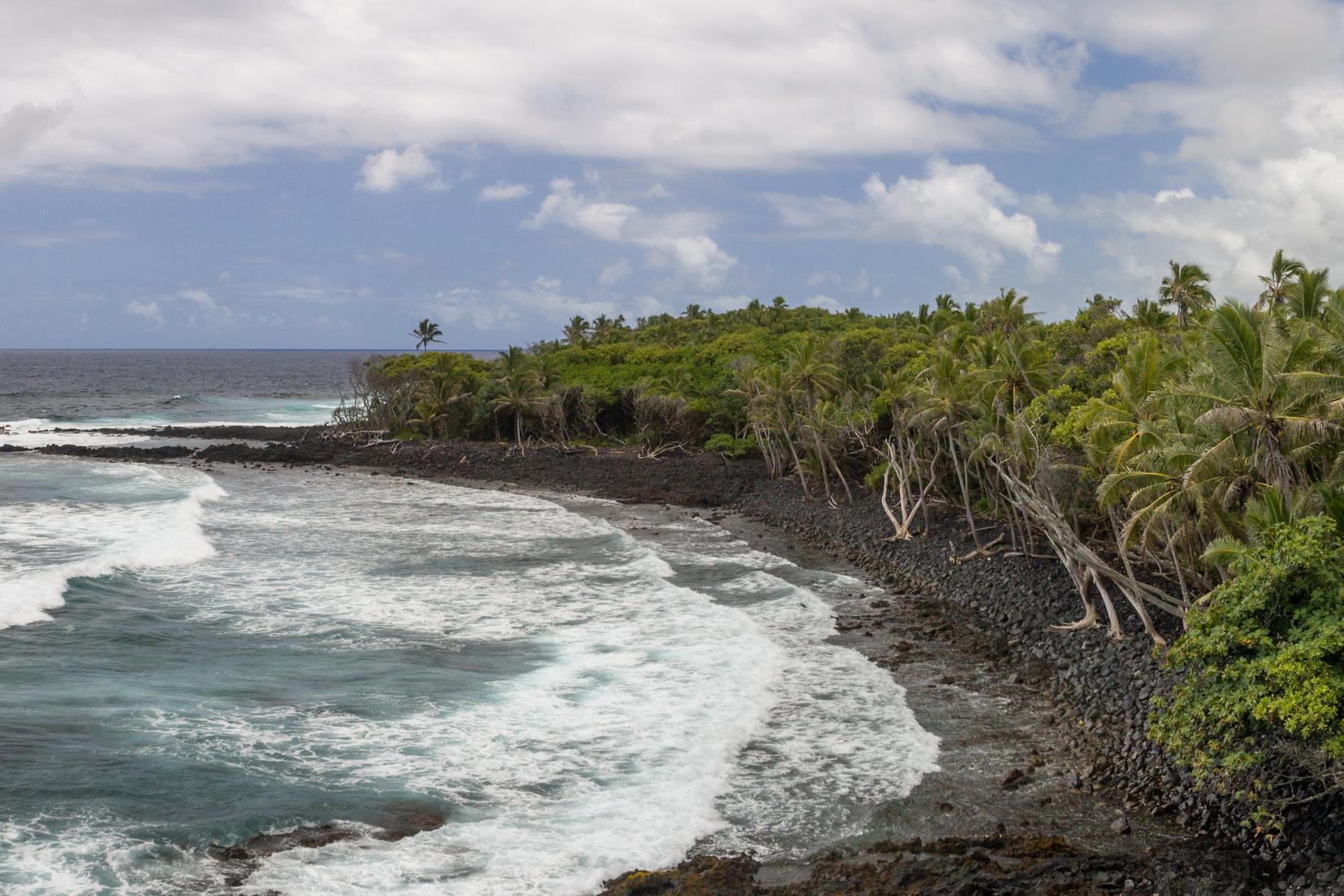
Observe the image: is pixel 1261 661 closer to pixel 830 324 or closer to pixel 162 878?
pixel 162 878

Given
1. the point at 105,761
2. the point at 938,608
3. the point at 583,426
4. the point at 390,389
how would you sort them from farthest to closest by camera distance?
the point at 390,389, the point at 583,426, the point at 938,608, the point at 105,761

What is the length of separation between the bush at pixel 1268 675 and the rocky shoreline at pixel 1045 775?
79 centimetres

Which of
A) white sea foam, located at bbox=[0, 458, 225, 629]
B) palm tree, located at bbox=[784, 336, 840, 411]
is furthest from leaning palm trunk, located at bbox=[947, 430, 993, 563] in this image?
white sea foam, located at bbox=[0, 458, 225, 629]

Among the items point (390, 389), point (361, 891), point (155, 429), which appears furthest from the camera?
point (155, 429)

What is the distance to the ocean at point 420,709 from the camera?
634 inches

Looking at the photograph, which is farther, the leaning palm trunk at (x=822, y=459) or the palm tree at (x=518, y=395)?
the palm tree at (x=518, y=395)

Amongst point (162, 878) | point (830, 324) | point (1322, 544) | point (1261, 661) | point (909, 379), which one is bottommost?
point (162, 878)

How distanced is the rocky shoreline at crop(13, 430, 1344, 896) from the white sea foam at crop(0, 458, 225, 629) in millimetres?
23008

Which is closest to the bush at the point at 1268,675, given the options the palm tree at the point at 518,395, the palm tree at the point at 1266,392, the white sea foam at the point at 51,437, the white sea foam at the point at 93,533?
the palm tree at the point at 1266,392

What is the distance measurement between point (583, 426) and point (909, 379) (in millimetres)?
33606

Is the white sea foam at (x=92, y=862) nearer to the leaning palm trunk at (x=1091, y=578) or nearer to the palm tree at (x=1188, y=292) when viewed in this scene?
the leaning palm trunk at (x=1091, y=578)

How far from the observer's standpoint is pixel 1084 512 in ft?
109

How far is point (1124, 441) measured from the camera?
25.7 meters

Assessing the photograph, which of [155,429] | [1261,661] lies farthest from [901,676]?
[155,429]
